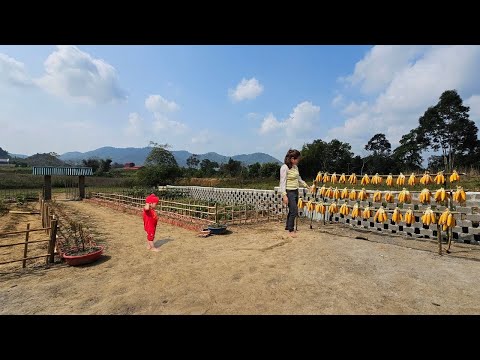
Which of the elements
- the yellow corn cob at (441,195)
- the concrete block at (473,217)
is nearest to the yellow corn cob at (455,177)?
the yellow corn cob at (441,195)

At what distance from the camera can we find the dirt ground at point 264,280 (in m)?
3.66

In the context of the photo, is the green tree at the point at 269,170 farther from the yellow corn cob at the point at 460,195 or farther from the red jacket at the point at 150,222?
the yellow corn cob at the point at 460,195

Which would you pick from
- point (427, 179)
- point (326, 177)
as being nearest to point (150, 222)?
point (326, 177)

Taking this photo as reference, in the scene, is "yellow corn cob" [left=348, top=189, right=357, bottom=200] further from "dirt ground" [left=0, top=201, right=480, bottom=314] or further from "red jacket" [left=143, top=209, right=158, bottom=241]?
"red jacket" [left=143, top=209, right=158, bottom=241]

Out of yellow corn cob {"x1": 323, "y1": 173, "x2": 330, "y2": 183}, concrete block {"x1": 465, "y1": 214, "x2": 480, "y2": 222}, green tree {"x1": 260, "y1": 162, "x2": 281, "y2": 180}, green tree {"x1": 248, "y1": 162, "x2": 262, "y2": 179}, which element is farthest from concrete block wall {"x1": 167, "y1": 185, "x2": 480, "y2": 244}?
green tree {"x1": 248, "y1": 162, "x2": 262, "y2": 179}

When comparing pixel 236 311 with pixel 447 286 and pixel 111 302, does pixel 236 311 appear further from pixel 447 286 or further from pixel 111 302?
pixel 447 286

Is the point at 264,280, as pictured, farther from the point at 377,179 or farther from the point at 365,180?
the point at 365,180

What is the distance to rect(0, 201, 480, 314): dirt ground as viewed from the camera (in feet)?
12.0

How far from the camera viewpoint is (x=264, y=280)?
4531 mm

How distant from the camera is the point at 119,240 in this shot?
347 inches

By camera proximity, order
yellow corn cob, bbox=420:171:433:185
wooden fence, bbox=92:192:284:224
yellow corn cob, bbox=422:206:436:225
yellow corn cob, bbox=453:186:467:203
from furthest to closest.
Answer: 1. wooden fence, bbox=92:192:284:224
2. yellow corn cob, bbox=420:171:433:185
3. yellow corn cob, bbox=422:206:436:225
4. yellow corn cob, bbox=453:186:467:203
